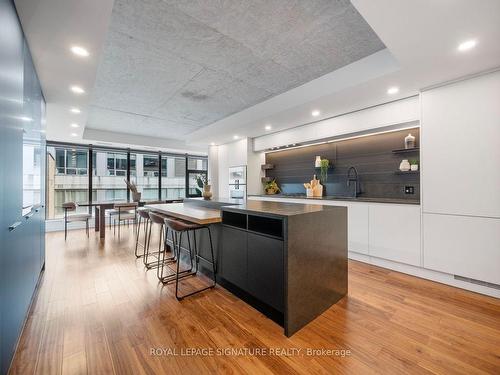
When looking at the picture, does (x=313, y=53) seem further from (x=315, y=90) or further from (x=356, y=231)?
(x=356, y=231)

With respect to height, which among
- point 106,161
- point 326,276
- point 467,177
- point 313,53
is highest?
point 313,53

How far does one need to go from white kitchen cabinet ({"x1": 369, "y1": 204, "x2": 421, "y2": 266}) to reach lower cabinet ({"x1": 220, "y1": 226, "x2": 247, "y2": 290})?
6.91 ft

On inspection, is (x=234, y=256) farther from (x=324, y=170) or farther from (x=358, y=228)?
(x=324, y=170)

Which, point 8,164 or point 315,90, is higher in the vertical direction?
point 315,90

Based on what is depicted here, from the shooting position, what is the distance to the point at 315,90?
322 cm

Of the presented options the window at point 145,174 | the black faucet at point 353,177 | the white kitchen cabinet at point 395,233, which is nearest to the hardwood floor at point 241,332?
the white kitchen cabinet at point 395,233

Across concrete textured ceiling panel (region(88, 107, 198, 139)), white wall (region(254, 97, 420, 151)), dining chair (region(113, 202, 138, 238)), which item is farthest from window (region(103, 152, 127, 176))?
white wall (region(254, 97, 420, 151))

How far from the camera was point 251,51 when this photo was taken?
8.25 ft

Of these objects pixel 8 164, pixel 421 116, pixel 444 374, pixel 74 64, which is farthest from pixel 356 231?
pixel 74 64

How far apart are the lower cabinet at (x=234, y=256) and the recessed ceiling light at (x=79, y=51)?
2.17 metres

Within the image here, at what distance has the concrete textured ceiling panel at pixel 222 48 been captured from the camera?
1922 mm

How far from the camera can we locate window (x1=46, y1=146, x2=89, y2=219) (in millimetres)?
6059

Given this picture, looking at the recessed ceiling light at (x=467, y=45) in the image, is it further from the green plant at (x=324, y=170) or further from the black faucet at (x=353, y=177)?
the green plant at (x=324, y=170)

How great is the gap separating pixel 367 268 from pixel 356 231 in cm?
54
